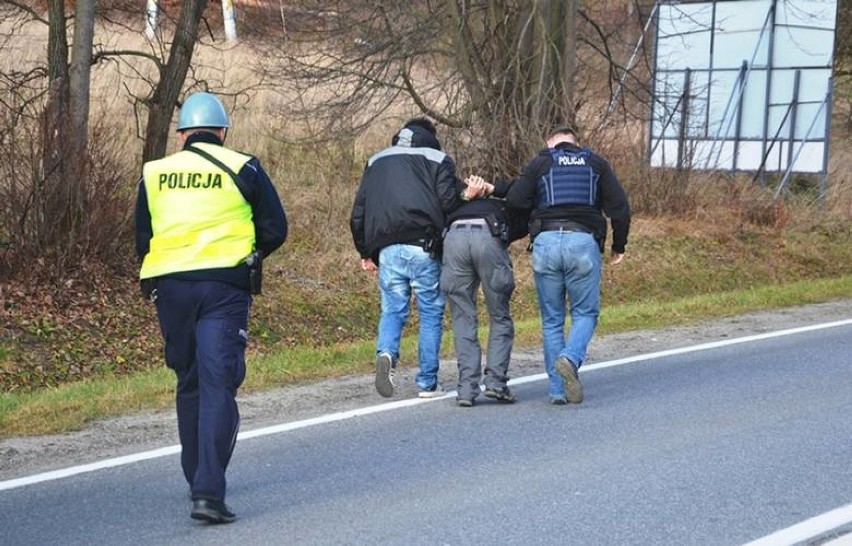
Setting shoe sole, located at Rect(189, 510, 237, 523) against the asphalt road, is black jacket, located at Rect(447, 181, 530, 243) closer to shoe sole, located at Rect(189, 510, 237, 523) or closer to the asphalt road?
the asphalt road

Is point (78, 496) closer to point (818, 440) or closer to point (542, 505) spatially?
point (542, 505)

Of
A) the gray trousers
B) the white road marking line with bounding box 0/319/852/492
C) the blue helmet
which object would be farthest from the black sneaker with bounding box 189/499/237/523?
the gray trousers

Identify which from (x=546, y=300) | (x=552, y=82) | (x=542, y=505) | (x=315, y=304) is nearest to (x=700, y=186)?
(x=552, y=82)

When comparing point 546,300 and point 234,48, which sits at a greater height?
point 234,48

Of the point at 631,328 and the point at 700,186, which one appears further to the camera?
the point at 700,186

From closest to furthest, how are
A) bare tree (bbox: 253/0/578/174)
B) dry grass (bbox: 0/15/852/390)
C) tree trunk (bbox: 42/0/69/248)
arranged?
dry grass (bbox: 0/15/852/390)
tree trunk (bbox: 42/0/69/248)
bare tree (bbox: 253/0/578/174)

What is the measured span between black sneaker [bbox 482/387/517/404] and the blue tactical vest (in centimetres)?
131

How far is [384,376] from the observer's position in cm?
920

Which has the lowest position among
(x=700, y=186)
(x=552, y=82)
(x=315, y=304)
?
(x=315, y=304)

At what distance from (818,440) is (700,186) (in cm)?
1477

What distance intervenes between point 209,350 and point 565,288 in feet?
12.0

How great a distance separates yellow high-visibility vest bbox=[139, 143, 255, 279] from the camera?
20.7 ft

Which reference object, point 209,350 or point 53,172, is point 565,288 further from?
point 53,172

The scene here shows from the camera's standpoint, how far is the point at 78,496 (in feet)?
22.5
